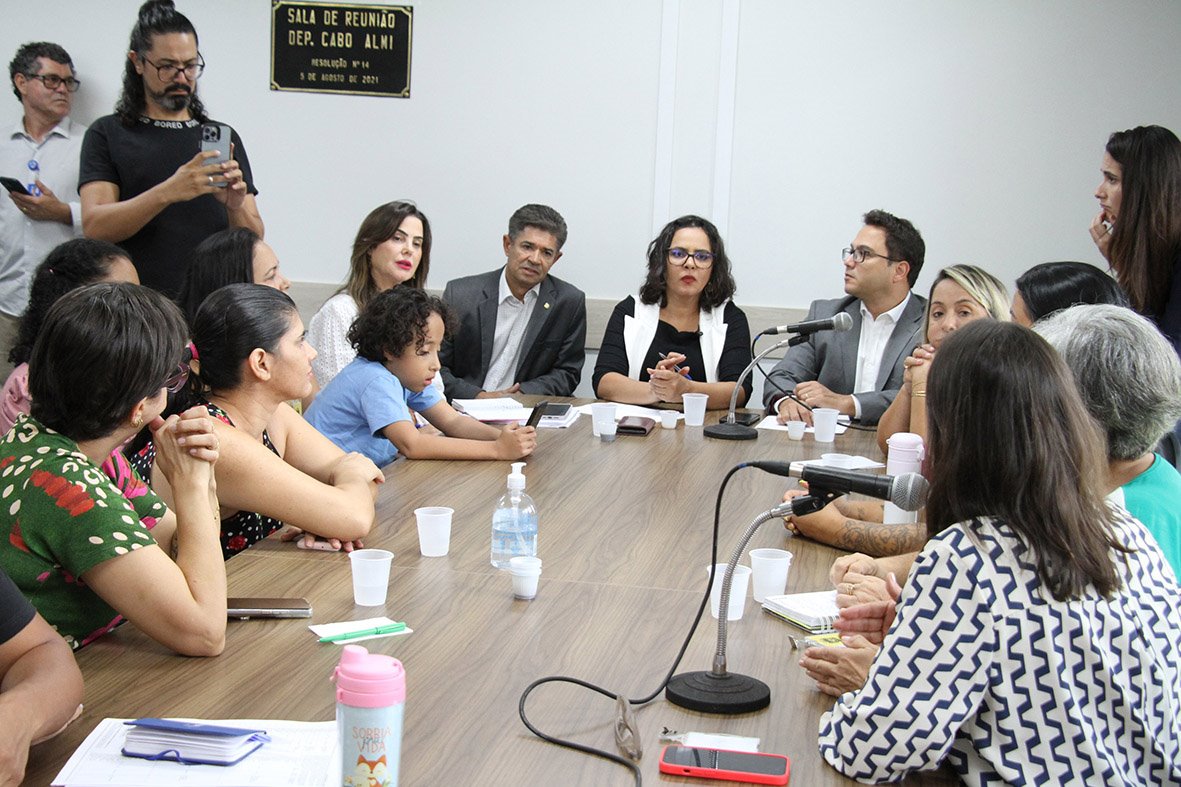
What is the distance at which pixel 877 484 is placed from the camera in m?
1.38

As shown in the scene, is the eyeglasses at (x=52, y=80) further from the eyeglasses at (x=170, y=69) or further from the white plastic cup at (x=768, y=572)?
the white plastic cup at (x=768, y=572)

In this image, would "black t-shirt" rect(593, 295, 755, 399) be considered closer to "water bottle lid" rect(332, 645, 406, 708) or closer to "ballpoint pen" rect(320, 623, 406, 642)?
"ballpoint pen" rect(320, 623, 406, 642)

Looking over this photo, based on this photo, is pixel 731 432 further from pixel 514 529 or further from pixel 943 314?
pixel 514 529

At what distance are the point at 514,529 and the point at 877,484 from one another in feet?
3.23

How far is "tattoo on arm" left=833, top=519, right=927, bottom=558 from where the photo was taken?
2.22 meters

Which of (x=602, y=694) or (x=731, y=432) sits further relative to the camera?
(x=731, y=432)

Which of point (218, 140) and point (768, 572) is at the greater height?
point (218, 140)

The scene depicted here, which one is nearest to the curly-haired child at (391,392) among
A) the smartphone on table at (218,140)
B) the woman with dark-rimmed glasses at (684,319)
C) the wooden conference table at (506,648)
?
the wooden conference table at (506,648)

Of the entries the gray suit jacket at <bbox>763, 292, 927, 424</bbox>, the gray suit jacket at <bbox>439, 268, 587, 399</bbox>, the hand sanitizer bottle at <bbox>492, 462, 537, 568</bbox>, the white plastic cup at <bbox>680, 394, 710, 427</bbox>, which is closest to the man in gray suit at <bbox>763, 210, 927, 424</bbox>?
the gray suit jacket at <bbox>763, 292, 927, 424</bbox>

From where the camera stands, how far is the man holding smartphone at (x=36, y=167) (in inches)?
190

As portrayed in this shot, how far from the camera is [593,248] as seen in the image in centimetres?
535

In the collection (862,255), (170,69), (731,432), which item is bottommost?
(731,432)

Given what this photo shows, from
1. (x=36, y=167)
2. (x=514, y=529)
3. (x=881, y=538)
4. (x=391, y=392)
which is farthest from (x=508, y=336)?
(x=881, y=538)

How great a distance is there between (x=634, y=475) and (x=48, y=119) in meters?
3.72
